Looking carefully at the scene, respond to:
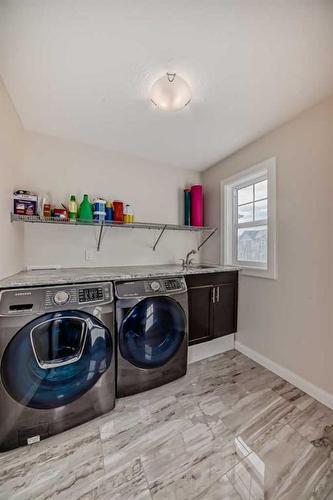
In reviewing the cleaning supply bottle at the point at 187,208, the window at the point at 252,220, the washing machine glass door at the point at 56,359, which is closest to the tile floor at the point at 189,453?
the washing machine glass door at the point at 56,359

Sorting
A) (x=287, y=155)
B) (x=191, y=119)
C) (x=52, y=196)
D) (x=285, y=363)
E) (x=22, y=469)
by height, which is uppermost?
(x=191, y=119)

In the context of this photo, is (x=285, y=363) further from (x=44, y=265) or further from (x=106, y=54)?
(x=106, y=54)

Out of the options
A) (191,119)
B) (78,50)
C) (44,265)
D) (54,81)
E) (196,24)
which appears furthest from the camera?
(44,265)

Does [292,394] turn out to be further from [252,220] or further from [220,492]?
[252,220]

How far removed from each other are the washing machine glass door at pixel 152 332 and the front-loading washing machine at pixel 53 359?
0.15 metres

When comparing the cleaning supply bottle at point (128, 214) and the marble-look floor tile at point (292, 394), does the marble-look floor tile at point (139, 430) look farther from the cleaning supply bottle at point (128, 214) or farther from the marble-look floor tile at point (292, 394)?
the cleaning supply bottle at point (128, 214)

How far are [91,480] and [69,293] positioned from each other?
97 centimetres

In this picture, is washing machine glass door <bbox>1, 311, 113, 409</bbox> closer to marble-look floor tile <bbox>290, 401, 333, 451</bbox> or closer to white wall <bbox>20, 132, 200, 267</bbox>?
white wall <bbox>20, 132, 200, 267</bbox>

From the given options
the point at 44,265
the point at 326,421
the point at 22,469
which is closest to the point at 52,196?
the point at 44,265

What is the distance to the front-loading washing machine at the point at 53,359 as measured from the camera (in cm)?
113

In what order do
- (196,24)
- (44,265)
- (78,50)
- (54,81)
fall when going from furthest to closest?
(44,265) → (54,81) → (78,50) → (196,24)

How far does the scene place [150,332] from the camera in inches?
62.9

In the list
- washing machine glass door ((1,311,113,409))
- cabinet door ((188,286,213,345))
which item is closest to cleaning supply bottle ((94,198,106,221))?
washing machine glass door ((1,311,113,409))

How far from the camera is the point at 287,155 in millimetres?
1722
